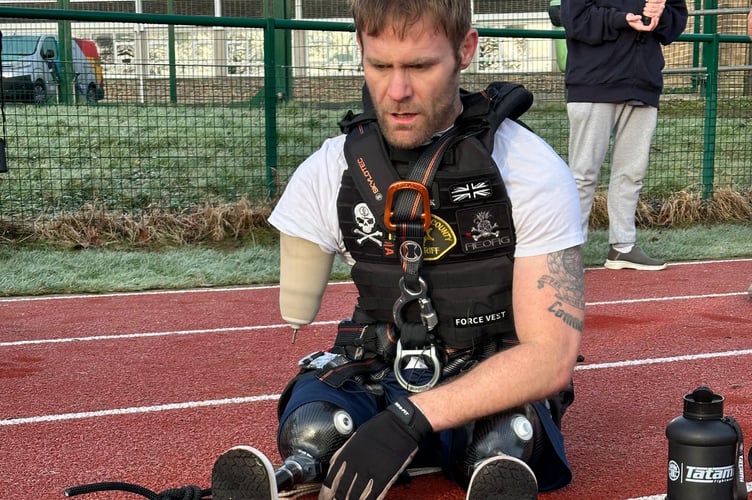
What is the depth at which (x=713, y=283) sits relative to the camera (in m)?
7.06

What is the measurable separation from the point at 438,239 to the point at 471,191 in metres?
0.18

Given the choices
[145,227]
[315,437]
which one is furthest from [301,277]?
[145,227]

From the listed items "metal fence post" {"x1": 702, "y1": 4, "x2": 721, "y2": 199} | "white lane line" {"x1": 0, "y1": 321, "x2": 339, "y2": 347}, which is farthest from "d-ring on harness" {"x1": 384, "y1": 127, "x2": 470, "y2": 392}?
"metal fence post" {"x1": 702, "y1": 4, "x2": 721, "y2": 199}

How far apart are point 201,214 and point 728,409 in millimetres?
5967

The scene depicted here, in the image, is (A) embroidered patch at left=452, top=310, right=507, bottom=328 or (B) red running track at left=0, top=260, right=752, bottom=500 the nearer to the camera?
(A) embroidered patch at left=452, top=310, right=507, bottom=328

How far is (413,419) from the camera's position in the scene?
103 inches

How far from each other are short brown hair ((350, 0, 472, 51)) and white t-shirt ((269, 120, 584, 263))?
371 mm

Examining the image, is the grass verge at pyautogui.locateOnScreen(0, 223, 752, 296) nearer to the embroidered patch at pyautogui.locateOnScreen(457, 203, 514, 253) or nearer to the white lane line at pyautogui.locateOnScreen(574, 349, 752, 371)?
the white lane line at pyautogui.locateOnScreen(574, 349, 752, 371)

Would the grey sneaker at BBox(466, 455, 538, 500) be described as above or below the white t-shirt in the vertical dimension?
below

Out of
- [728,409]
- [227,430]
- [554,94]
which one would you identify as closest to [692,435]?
[728,409]

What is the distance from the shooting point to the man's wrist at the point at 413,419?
103 inches

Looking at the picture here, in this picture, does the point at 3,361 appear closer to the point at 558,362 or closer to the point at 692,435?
the point at 558,362

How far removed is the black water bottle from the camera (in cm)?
248

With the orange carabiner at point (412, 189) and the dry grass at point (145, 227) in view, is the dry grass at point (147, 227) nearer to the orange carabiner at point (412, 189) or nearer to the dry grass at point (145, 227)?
the dry grass at point (145, 227)
